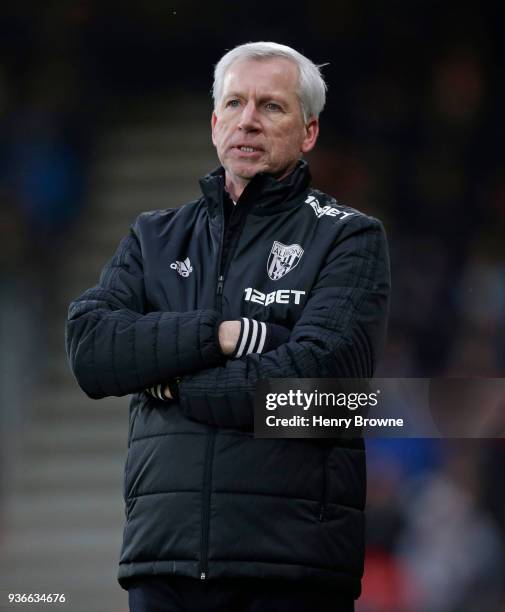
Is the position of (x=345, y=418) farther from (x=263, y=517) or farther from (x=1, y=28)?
(x=1, y=28)

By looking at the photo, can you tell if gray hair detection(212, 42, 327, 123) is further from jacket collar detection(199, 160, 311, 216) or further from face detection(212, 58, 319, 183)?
jacket collar detection(199, 160, 311, 216)

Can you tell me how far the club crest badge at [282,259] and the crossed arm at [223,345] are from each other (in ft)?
0.18

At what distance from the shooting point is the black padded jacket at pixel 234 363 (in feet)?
6.27

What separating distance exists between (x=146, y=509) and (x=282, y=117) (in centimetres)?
78

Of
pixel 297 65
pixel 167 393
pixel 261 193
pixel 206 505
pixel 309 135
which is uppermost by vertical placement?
pixel 297 65

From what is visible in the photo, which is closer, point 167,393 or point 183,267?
point 167,393

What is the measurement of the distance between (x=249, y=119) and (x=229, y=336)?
1.42 feet

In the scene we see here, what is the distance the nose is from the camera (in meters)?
2.20

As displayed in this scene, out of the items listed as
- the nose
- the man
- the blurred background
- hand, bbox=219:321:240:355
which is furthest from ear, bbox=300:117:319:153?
the blurred background

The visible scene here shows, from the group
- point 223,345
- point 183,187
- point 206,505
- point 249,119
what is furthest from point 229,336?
point 183,187

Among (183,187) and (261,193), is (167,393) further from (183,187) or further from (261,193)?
(183,187)

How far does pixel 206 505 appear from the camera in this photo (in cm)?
191

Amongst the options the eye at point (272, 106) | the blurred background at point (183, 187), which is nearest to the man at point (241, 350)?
the eye at point (272, 106)

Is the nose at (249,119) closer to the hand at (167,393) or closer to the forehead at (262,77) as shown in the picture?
the forehead at (262,77)
